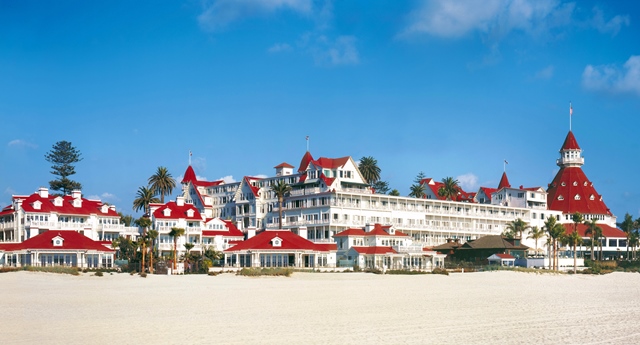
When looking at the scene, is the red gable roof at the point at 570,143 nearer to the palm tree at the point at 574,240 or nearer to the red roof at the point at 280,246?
the palm tree at the point at 574,240

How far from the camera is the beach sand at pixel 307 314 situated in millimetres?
22109

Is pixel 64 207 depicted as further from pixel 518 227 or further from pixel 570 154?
pixel 570 154

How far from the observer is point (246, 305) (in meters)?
31.9

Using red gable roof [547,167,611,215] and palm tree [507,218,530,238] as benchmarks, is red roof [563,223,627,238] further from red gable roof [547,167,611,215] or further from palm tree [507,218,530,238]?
palm tree [507,218,530,238]

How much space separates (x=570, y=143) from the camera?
12394 cm

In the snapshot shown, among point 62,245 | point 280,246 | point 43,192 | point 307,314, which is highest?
point 43,192

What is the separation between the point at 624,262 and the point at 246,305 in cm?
7390

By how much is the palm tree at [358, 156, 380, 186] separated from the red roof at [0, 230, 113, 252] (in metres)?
53.8

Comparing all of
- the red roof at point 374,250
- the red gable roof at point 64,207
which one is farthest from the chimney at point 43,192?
the red roof at point 374,250

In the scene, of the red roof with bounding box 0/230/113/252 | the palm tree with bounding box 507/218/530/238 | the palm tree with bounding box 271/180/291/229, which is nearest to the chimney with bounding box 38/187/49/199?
the red roof with bounding box 0/230/113/252

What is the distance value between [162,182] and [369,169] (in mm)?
32830

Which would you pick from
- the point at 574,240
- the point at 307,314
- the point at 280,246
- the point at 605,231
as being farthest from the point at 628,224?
the point at 307,314

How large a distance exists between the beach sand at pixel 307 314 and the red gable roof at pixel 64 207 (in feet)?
114

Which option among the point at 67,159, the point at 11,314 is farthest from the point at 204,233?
the point at 11,314
